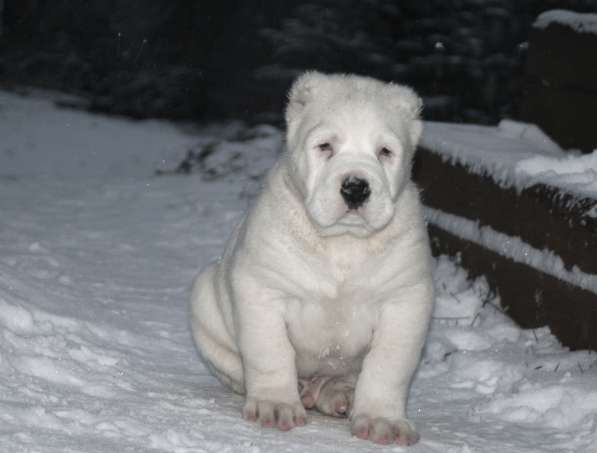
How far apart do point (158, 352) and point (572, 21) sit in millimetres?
3836

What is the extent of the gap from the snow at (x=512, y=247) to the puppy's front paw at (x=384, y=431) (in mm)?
1988

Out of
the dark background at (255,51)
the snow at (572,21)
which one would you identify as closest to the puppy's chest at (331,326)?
the snow at (572,21)

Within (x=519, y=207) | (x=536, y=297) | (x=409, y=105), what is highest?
(x=409, y=105)

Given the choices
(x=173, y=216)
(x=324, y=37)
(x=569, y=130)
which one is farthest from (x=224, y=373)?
(x=324, y=37)

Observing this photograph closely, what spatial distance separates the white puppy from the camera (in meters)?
5.23

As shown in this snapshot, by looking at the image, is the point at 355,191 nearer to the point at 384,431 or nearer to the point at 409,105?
the point at 409,105

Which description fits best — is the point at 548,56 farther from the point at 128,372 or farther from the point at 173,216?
the point at 128,372

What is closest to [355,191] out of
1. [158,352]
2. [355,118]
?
[355,118]

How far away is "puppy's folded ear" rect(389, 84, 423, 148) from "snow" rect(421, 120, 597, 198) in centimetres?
164

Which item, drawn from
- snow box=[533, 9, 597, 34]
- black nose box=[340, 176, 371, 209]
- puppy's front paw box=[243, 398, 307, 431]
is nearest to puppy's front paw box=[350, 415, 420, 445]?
puppy's front paw box=[243, 398, 307, 431]

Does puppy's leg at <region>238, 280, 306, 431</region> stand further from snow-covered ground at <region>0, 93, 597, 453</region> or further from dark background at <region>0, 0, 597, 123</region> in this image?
dark background at <region>0, 0, 597, 123</region>

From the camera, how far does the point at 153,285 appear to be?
8414mm

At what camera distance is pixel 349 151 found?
206 inches

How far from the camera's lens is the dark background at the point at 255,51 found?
47.7 feet
